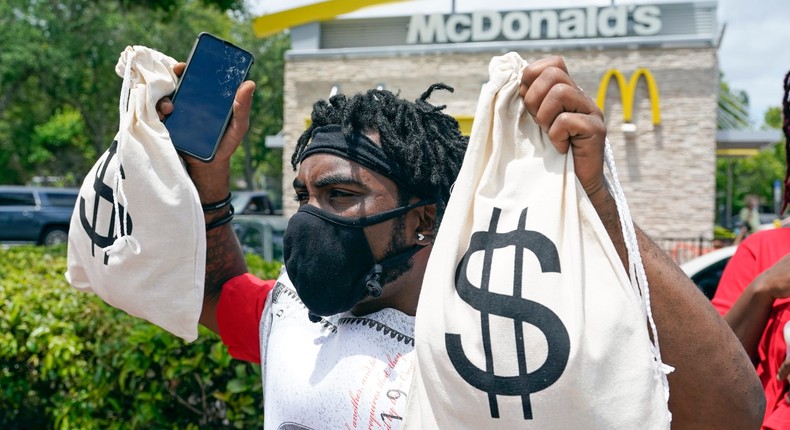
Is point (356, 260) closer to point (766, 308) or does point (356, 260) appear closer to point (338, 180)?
point (338, 180)

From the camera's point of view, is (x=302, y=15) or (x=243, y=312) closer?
(x=243, y=312)

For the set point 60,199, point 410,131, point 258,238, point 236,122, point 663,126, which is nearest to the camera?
point 410,131

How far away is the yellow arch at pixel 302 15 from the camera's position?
59.8 ft

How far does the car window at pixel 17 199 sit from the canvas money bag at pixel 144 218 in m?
19.8

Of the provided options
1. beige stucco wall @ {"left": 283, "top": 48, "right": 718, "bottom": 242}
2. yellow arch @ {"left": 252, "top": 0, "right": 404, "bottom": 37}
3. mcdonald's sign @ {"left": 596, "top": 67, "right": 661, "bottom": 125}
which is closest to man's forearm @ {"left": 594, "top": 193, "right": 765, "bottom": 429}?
beige stucco wall @ {"left": 283, "top": 48, "right": 718, "bottom": 242}

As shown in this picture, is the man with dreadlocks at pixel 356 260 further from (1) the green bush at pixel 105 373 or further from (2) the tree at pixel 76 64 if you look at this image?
(2) the tree at pixel 76 64

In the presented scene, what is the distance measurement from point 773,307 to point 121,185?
1.58m

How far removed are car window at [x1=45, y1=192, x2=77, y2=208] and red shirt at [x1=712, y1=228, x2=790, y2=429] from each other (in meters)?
20.2

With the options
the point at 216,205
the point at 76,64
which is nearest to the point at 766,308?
the point at 216,205

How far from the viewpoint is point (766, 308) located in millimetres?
1852

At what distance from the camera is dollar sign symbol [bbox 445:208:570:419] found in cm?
111

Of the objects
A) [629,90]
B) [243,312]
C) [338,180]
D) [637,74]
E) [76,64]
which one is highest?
[76,64]

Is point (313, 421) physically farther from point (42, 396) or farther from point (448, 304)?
point (42, 396)

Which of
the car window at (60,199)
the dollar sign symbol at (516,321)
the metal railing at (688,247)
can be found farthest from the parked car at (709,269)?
the car window at (60,199)
